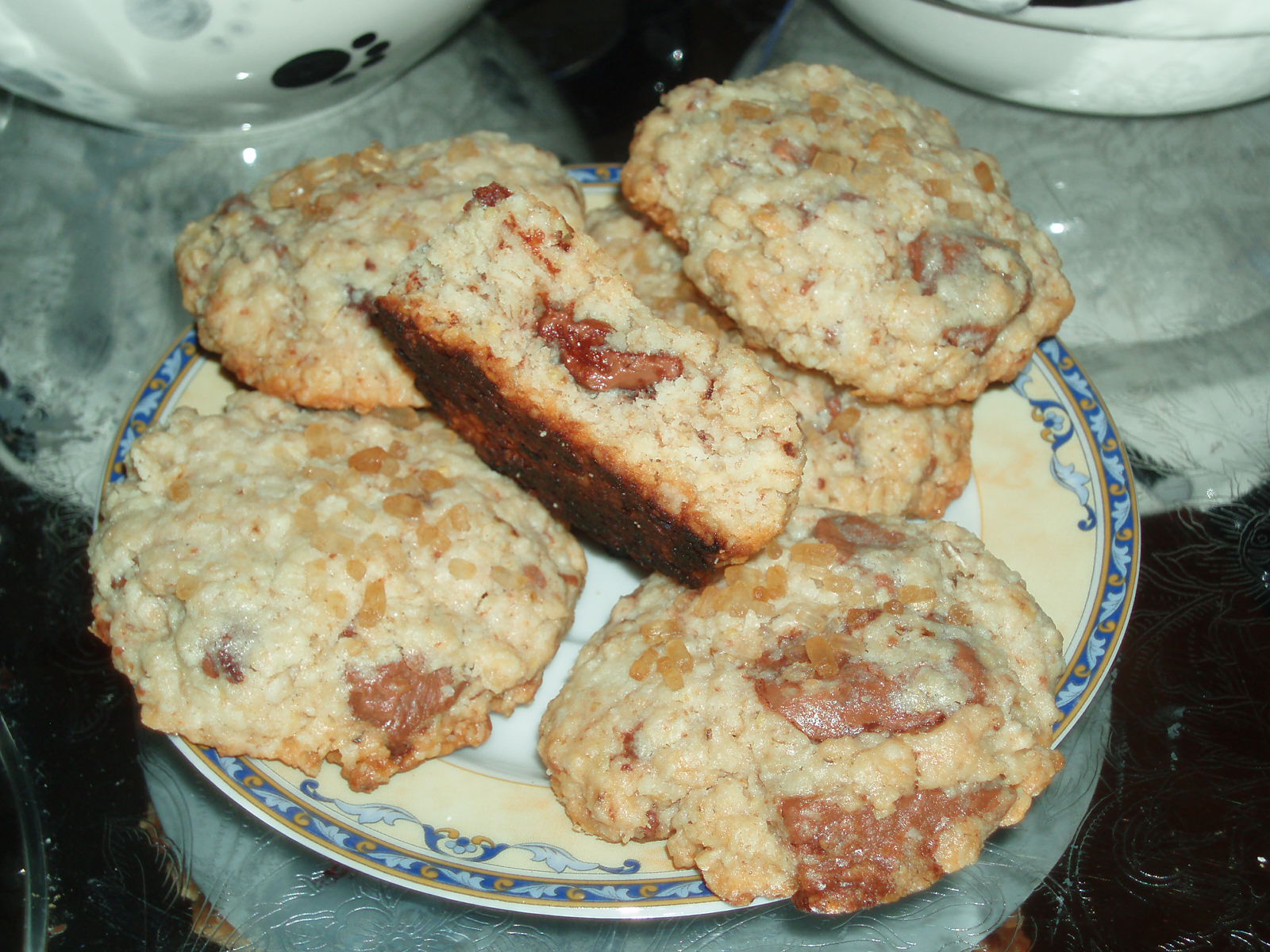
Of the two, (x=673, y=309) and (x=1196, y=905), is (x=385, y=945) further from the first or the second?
(x=1196, y=905)

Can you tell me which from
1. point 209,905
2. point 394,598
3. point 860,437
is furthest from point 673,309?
point 209,905

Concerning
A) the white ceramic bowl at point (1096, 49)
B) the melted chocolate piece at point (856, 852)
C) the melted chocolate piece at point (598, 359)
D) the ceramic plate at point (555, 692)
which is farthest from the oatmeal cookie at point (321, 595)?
the white ceramic bowl at point (1096, 49)

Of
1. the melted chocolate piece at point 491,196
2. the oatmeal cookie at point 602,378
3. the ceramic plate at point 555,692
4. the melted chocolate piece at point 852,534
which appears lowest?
the ceramic plate at point 555,692

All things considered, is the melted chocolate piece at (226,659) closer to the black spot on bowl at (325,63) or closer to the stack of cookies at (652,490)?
the stack of cookies at (652,490)

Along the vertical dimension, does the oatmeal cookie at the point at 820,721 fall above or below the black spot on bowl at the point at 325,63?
below

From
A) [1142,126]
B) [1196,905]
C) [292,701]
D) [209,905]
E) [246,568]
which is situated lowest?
[1196,905]

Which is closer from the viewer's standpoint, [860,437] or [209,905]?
[209,905]
